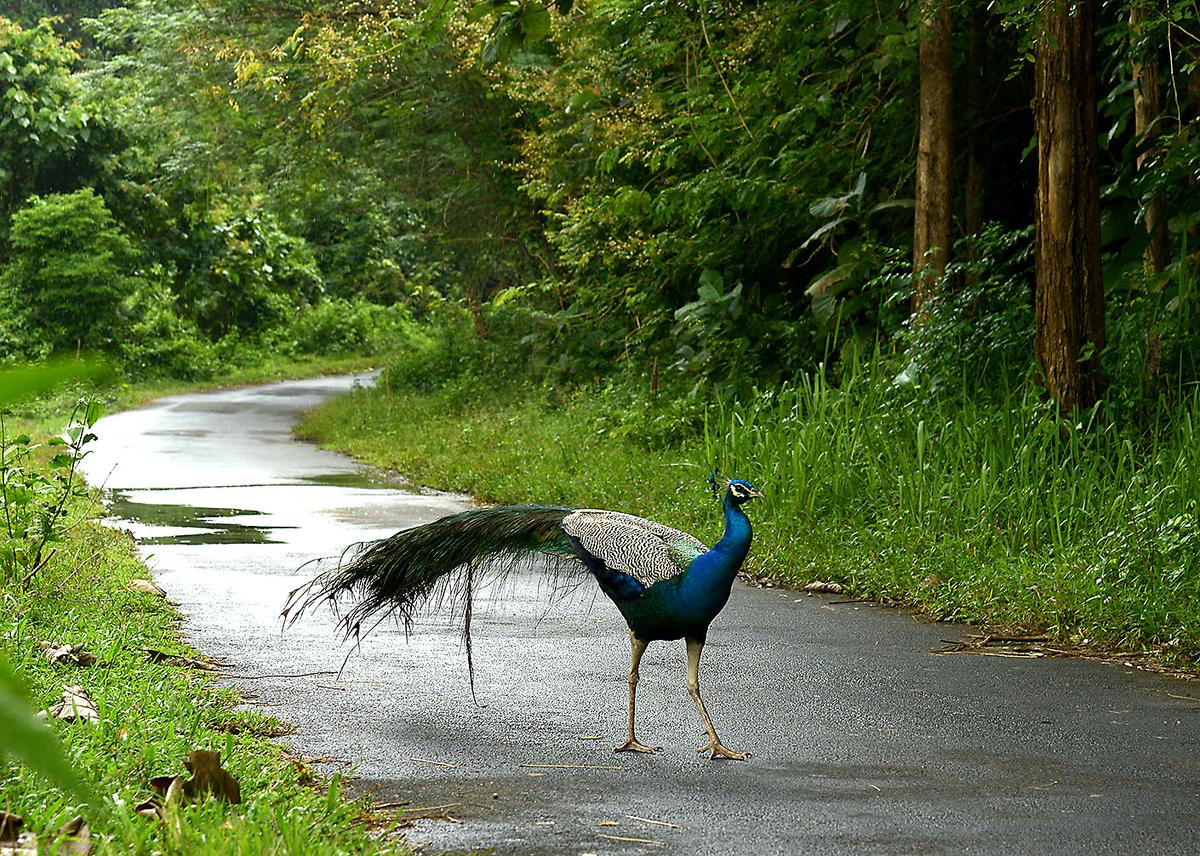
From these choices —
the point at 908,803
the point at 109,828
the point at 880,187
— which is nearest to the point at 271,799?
the point at 109,828

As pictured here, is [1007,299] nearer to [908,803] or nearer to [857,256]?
[857,256]

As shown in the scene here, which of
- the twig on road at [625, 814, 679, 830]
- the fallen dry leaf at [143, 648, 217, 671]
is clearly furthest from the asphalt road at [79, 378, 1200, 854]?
the fallen dry leaf at [143, 648, 217, 671]

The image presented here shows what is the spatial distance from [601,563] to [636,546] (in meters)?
Result: 0.14

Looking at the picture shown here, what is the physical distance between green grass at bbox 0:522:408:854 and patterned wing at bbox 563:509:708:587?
1230 millimetres

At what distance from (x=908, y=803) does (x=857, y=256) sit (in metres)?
9.53

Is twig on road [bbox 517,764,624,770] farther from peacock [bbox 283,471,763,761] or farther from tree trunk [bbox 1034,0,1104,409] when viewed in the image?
tree trunk [bbox 1034,0,1104,409]

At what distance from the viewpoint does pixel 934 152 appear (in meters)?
12.8

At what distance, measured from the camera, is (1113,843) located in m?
4.25

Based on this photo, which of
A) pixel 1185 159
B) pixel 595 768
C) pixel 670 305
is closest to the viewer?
pixel 595 768

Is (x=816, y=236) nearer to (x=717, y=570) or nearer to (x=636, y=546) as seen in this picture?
(x=636, y=546)

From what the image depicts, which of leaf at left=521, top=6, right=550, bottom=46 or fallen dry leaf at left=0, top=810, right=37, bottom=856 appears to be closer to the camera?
fallen dry leaf at left=0, top=810, right=37, bottom=856

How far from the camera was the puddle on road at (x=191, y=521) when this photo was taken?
1122cm

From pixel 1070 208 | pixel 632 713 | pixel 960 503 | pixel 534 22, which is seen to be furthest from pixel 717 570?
pixel 1070 208

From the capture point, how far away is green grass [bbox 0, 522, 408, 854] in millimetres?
3557
